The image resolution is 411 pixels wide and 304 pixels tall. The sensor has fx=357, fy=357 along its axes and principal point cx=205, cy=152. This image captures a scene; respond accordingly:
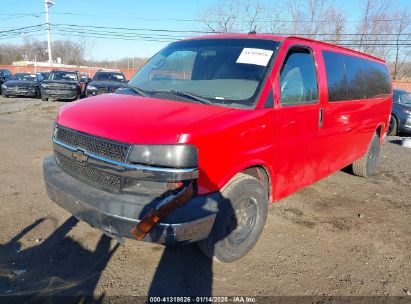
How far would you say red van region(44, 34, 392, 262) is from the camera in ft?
8.78

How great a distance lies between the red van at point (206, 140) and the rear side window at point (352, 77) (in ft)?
0.11

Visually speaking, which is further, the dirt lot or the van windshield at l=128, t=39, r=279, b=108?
the van windshield at l=128, t=39, r=279, b=108

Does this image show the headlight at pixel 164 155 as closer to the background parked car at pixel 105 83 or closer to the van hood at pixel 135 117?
the van hood at pixel 135 117

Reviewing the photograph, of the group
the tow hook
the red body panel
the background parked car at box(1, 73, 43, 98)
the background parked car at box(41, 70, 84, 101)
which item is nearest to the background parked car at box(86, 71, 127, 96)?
the background parked car at box(41, 70, 84, 101)

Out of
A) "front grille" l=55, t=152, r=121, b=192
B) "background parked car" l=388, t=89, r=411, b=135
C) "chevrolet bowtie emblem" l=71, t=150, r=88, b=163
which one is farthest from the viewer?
"background parked car" l=388, t=89, r=411, b=135

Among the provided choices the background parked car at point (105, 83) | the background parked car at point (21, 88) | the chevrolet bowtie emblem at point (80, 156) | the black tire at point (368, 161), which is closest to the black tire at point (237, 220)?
the chevrolet bowtie emblem at point (80, 156)

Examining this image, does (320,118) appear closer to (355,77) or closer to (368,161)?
(355,77)

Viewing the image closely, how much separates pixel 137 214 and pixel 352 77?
381 cm

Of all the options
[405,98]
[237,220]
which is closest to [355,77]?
[237,220]

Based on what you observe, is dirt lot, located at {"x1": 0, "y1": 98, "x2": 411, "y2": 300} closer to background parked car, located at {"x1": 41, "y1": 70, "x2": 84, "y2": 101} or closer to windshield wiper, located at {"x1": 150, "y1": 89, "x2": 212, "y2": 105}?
windshield wiper, located at {"x1": 150, "y1": 89, "x2": 212, "y2": 105}

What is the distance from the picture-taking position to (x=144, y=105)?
126 inches

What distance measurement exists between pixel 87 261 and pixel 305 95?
2802 mm

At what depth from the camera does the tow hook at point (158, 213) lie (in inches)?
102

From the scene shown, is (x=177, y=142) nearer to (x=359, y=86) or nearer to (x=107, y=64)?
(x=359, y=86)
